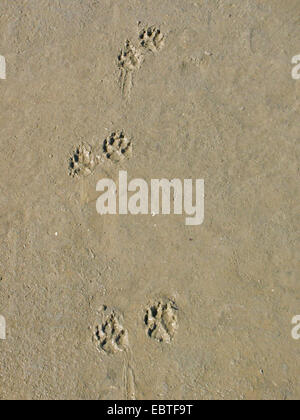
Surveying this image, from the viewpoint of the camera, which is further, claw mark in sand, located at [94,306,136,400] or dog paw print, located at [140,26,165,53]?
dog paw print, located at [140,26,165,53]

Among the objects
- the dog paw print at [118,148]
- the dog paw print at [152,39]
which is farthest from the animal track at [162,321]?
the dog paw print at [152,39]

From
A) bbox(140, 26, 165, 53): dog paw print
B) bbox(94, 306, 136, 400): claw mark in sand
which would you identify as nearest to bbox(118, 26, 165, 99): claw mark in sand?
bbox(140, 26, 165, 53): dog paw print

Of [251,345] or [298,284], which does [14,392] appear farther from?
[298,284]

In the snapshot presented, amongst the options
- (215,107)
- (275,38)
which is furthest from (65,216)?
(275,38)

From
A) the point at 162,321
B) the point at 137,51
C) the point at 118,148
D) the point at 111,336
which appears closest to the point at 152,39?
the point at 137,51

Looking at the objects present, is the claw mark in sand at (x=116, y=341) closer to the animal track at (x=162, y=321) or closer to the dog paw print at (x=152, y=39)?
the animal track at (x=162, y=321)

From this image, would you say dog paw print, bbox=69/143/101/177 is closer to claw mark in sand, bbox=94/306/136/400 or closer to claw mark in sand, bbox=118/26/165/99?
claw mark in sand, bbox=118/26/165/99
